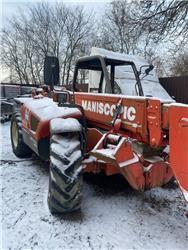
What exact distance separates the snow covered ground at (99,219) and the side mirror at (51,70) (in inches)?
61.4

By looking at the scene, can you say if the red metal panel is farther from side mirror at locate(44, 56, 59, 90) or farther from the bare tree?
the bare tree

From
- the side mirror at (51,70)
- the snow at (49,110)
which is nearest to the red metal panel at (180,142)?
the snow at (49,110)

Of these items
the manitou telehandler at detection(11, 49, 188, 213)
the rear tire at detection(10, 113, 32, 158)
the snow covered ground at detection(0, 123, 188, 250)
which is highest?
the manitou telehandler at detection(11, 49, 188, 213)

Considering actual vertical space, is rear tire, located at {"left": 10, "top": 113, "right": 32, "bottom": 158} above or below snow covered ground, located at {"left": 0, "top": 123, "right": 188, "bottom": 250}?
above

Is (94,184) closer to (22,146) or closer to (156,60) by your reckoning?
(22,146)

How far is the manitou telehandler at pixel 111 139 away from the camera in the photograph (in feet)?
9.91

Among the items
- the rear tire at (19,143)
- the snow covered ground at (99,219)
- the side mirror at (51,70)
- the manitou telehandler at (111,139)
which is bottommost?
the snow covered ground at (99,219)

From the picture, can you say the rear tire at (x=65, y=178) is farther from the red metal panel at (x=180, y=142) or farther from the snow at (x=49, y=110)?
the red metal panel at (x=180, y=142)

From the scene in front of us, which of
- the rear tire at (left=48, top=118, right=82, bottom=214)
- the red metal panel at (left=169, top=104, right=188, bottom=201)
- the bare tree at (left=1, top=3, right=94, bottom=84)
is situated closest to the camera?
the red metal panel at (left=169, top=104, right=188, bottom=201)

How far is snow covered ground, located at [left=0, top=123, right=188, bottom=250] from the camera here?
10.3ft

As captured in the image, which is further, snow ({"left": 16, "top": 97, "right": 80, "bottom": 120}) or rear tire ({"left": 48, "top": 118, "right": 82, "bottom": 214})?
snow ({"left": 16, "top": 97, "right": 80, "bottom": 120})

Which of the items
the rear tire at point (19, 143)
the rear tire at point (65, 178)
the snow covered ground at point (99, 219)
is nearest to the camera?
the snow covered ground at point (99, 219)

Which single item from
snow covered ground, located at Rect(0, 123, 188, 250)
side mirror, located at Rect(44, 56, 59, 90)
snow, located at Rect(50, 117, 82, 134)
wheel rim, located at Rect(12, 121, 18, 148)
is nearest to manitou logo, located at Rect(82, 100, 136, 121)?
snow, located at Rect(50, 117, 82, 134)

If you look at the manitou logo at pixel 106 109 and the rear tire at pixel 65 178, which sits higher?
the manitou logo at pixel 106 109
